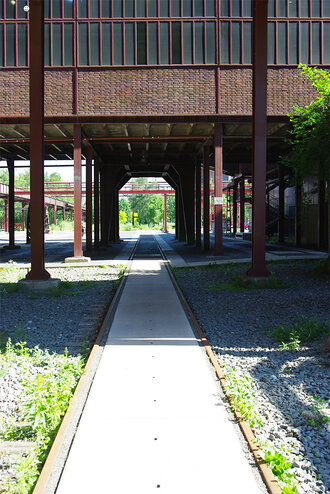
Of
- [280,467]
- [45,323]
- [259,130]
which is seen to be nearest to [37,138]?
[45,323]

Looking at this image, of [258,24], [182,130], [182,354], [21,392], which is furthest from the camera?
[182,130]

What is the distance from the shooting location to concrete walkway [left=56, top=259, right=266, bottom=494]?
275 cm

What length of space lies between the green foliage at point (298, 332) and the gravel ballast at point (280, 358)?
0.12m

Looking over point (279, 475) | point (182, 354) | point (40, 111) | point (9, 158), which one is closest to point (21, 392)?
point (182, 354)

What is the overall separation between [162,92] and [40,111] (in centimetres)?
760

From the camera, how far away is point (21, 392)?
170 inches

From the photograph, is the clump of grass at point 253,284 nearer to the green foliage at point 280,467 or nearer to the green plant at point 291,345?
the green plant at point 291,345

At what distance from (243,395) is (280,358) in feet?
5.27

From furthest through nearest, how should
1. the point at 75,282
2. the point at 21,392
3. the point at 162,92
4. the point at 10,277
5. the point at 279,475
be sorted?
the point at 162,92, the point at 10,277, the point at 75,282, the point at 21,392, the point at 279,475

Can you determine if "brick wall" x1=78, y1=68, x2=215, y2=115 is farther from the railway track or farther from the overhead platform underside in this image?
the railway track

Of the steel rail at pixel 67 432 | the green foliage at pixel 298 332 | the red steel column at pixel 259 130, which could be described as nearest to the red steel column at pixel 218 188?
the red steel column at pixel 259 130

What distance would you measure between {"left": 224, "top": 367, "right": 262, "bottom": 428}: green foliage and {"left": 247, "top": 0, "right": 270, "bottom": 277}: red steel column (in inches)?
245

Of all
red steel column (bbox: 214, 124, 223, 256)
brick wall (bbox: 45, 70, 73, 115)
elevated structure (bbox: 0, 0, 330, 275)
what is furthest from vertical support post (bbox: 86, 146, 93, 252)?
red steel column (bbox: 214, 124, 223, 256)

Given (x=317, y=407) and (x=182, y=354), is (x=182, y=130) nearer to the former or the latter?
(x=182, y=354)
